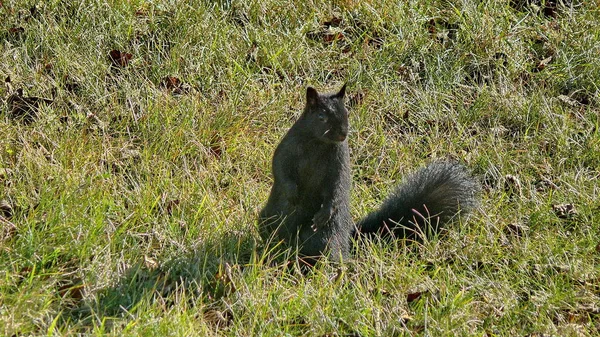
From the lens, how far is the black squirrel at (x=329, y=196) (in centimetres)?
512

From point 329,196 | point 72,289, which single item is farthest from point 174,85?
point 72,289

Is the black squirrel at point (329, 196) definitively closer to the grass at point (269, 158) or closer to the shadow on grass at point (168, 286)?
the grass at point (269, 158)

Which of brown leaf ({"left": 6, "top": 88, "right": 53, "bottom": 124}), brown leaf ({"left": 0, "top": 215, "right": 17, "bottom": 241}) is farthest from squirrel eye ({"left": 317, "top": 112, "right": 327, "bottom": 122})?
brown leaf ({"left": 6, "top": 88, "right": 53, "bottom": 124})

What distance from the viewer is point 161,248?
5.10 m

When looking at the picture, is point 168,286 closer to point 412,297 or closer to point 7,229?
point 7,229

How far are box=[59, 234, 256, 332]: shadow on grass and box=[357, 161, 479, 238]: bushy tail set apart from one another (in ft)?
2.65

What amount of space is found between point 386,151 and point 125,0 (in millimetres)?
2386

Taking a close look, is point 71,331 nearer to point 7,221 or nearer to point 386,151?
point 7,221

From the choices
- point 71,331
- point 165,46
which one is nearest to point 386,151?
point 165,46

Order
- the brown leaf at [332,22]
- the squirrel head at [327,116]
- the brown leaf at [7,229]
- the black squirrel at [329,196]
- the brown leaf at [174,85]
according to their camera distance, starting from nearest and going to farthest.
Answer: the brown leaf at [7,229] → the squirrel head at [327,116] → the black squirrel at [329,196] → the brown leaf at [174,85] → the brown leaf at [332,22]

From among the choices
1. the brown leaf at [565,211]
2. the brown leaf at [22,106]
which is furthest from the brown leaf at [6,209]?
the brown leaf at [565,211]

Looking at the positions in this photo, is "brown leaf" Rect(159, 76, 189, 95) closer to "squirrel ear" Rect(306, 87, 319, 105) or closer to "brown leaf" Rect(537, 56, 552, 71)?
"squirrel ear" Rect(306, 87, 319, 105)

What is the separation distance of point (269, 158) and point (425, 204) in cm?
123

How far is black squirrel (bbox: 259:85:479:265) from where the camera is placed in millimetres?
5125
